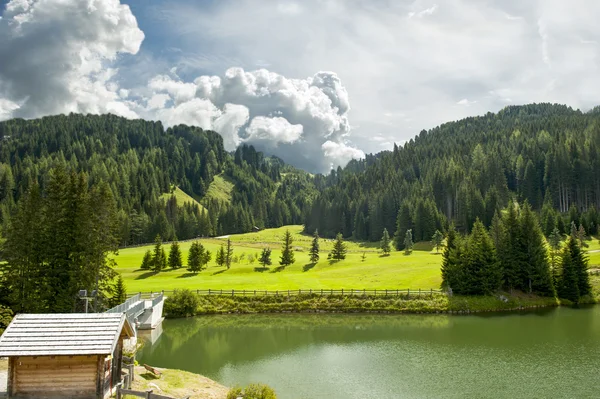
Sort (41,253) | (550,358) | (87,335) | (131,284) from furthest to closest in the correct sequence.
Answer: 1. (131,284)
2. (41,253)
3. (550,358)
4. (87,335)

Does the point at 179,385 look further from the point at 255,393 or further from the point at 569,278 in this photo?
the point at 569,278

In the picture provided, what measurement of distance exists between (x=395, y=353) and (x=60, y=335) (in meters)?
30.0

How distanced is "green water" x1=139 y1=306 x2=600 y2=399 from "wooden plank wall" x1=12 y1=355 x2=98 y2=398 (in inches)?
482

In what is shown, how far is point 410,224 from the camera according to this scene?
126 m


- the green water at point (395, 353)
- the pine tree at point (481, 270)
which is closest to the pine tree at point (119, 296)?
the green water at point (395, 353)

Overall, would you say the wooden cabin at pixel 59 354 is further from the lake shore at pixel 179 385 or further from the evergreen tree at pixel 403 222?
the evergreen tree at pixel 403 222

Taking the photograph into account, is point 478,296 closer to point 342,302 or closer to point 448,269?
point 448,269

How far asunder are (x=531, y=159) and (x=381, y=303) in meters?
116

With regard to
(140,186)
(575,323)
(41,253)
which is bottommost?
(575,323)

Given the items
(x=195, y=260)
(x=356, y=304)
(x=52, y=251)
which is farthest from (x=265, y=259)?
(x=52, y=251)

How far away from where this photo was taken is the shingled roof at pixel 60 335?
22.1 m

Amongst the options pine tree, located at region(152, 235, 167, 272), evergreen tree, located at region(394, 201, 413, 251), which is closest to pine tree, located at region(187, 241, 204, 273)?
pine tree, located at region(152, 235, 167, 272)

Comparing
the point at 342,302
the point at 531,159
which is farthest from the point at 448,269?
the point at 531,159

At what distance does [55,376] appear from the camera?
2312 centimetres
